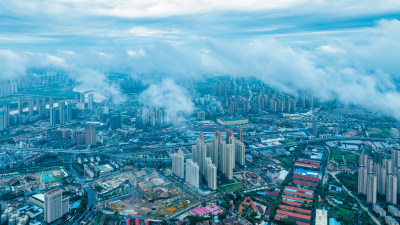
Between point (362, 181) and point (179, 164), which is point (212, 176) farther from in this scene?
point (362, 181)

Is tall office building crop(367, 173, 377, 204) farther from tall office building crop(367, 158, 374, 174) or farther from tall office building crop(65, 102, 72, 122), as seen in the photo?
tall office building crop(65, 102, 72, 122)

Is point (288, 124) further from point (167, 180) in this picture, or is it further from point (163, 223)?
point (163, 223)

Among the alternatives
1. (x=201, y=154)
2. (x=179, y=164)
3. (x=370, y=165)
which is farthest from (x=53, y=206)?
(x=370, y=165)

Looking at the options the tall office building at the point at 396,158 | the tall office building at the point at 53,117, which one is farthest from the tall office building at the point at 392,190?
the tall office building at the point at 53,117

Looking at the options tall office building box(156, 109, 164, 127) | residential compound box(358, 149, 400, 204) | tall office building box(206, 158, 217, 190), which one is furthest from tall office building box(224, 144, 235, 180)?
tall office building box(156, 109, 164, 127)

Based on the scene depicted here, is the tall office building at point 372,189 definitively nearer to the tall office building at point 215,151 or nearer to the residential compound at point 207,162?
the residential compound at point 207,162

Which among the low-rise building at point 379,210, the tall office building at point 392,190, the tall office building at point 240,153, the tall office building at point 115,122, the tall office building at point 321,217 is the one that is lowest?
the tall office building at point 321,217

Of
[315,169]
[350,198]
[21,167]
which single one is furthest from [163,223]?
[21,167]

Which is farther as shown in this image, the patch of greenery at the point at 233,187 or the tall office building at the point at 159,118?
the tall office building at the point at 159,118
